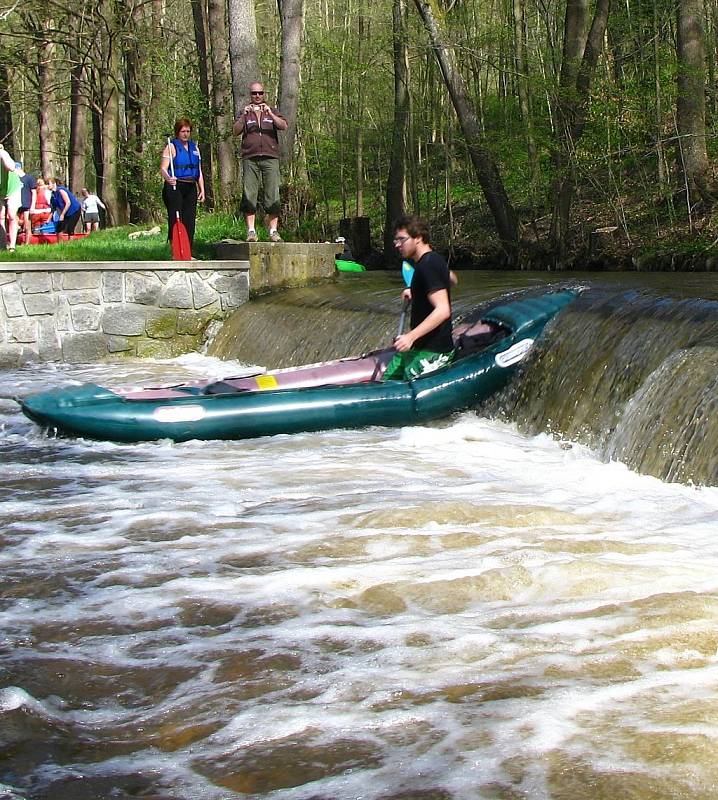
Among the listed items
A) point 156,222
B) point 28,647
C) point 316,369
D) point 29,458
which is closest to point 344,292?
point 316,369

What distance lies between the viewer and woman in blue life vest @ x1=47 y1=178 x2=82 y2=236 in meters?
21.0

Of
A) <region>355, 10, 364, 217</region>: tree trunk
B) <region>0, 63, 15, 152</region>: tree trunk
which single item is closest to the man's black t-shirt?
<region>0, 63, 15, 152</region>: tree trunk

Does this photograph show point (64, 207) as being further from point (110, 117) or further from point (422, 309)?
point (422, 309)

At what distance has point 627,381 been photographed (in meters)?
7.20

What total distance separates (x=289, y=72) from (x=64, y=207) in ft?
20.6

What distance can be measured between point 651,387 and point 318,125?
21.8m

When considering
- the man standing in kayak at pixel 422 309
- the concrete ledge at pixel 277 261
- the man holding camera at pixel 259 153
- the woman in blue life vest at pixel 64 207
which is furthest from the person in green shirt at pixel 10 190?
the man standing in kayak at pixel 422 309

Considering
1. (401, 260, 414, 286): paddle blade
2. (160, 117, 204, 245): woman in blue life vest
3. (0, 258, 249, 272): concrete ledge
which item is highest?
(160, 117, 204, 245): woman in blue life vest

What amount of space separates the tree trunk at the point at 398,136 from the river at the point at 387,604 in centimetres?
1527

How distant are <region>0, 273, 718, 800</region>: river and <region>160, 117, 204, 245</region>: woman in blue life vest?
565 centimetres

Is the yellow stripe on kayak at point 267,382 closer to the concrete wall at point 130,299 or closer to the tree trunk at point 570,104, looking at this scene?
the concrete wall at point 130,299

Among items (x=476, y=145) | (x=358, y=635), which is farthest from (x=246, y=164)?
(x=358, y=635)

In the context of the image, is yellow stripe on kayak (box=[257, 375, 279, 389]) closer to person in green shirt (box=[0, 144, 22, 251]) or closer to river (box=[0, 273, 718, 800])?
river (box=[0, 273, 718, 800])

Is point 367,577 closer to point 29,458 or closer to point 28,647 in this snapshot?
point 28,647
